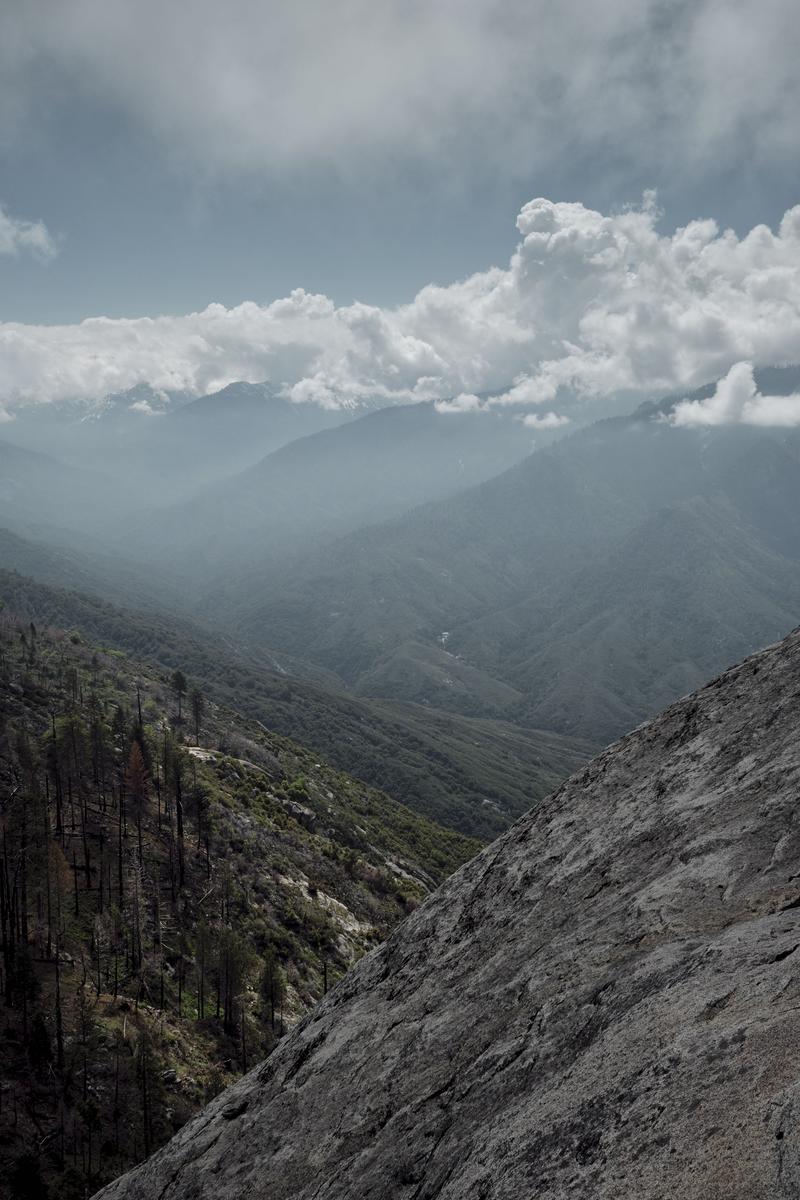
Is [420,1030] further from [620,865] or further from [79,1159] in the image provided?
[79,1159]

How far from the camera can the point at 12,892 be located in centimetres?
6475

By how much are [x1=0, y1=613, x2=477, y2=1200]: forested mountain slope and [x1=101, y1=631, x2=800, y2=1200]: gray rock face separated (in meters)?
36.1

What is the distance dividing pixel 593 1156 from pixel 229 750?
15511 centimetres

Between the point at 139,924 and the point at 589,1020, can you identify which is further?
the point at 139,924

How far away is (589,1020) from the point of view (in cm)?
1257

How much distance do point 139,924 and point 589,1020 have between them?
72111 mm

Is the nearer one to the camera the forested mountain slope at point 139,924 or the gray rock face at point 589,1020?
the gray rock face at point 589,1020

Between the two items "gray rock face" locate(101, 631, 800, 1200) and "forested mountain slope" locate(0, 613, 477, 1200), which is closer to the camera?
"gray rock face" locate(101, 631, 800, 1200)

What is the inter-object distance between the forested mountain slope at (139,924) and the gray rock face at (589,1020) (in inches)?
1422

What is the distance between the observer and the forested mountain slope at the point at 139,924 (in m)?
51.1

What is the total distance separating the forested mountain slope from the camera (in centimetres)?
5109

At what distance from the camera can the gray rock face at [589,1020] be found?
911 centimetres

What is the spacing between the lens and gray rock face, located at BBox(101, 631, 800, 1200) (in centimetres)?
911

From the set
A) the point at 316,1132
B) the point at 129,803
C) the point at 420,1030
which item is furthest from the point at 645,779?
the point at 129,803
